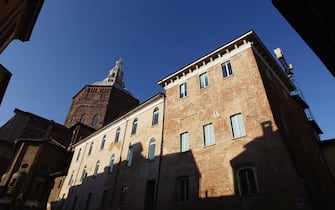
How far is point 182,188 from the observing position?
43.4 feet

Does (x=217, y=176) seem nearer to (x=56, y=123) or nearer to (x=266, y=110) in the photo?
(x=266, y=110)

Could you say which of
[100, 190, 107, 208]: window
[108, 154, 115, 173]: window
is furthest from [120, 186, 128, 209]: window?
[108, 154, 115, 173]: window

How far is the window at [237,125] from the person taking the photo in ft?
38.7

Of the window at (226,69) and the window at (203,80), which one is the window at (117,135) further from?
the window at (226,69)

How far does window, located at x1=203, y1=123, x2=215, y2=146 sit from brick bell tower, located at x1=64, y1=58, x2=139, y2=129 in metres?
35.1

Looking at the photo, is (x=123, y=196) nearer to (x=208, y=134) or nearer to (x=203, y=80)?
(x=208, y=134)

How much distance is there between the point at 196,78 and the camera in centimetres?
1678

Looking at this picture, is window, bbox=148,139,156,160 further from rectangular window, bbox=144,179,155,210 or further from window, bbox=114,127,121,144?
window, bbox=114,127,121,144

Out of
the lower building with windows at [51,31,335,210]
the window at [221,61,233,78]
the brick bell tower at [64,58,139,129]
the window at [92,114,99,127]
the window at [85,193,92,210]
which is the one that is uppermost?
the brick bell tower at [64,58,139,129]

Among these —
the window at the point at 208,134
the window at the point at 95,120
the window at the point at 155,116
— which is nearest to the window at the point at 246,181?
the window at the point at 208,134

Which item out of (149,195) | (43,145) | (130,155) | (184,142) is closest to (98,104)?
(43,145)

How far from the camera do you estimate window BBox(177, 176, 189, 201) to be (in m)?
12.8

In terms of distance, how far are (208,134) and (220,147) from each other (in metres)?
1.49

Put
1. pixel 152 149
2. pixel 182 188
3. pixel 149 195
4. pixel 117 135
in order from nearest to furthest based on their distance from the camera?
1. pixel 182 188
2. pixel 149 195
3. pixel 152 149
4. pixel 117 135
